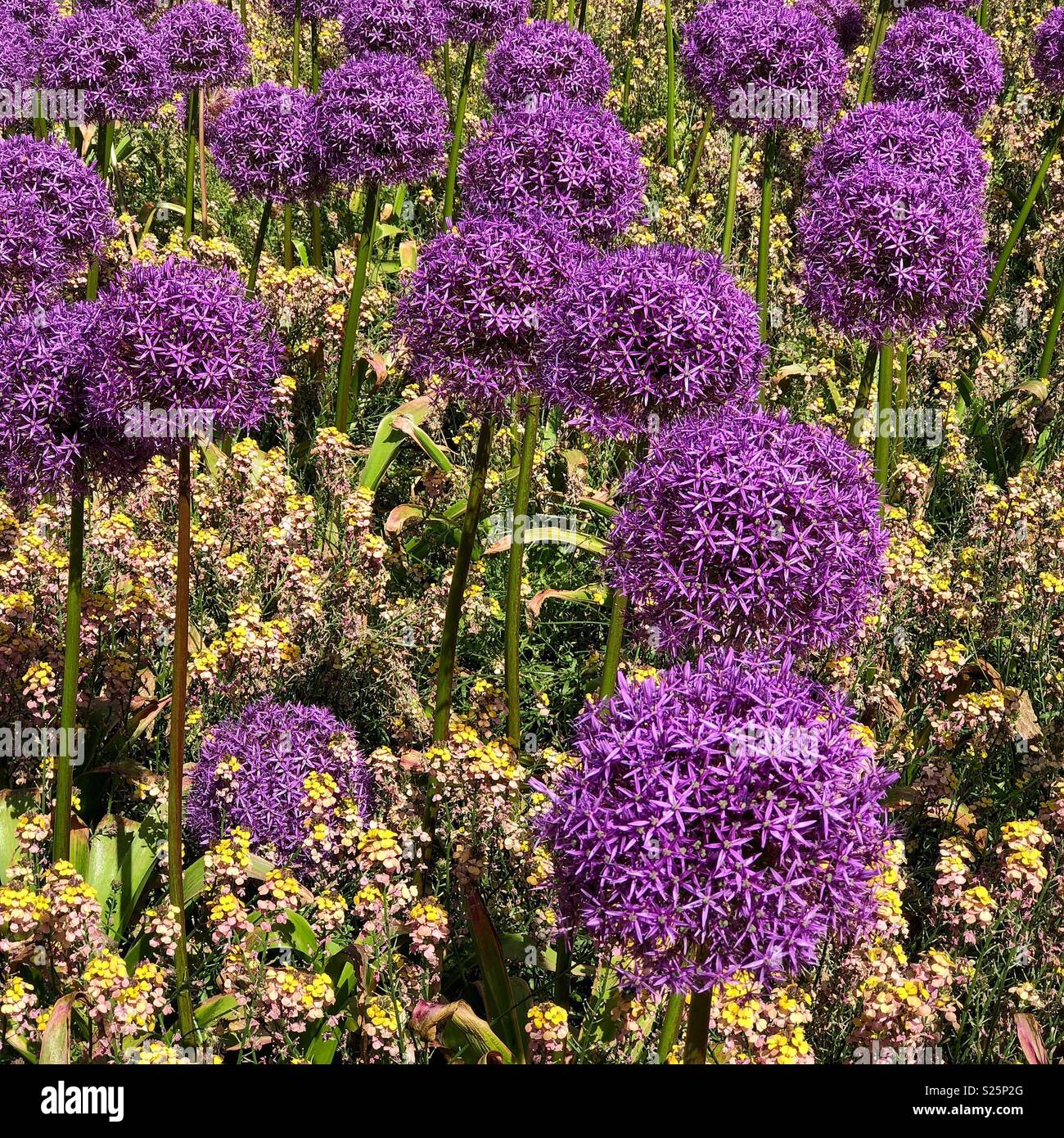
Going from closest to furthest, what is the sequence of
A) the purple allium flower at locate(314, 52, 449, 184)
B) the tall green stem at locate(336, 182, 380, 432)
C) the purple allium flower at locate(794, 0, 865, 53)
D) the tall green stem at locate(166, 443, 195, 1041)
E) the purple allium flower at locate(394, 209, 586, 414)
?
the tall green stem at locate(166, 443, 195, 1041), the purple allium flower at locate(394, 209, 586, 414), the purple allium flower at locate(314, 52, 449, 184), the tall green stem at locate(336, 182, 380, 432), the purple allium flower at locate(794, 0, 865, 53)

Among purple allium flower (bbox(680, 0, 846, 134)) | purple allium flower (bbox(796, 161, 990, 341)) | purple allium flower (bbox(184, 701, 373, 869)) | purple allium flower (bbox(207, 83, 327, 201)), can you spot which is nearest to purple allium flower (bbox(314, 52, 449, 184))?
purple allium flower (bbox(207, 83, 327, 201))

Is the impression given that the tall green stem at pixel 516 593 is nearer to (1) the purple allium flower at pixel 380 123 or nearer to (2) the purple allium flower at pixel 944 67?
(1) the purple allium flower at pixel 380 123

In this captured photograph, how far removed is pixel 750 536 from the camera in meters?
3.94

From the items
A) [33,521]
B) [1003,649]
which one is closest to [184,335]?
[33,521]

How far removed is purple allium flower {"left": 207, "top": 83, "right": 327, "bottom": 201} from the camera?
8328mm

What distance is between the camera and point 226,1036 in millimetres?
4746

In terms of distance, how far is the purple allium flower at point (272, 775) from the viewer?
5.20m

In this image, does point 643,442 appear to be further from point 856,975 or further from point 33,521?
point 33,521

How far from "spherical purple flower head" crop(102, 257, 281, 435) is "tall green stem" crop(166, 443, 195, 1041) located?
0.20m

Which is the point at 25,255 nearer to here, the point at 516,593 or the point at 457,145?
the point at 516,593

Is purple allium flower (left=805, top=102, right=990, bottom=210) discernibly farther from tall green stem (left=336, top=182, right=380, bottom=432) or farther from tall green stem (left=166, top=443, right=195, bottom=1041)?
tall green stem (left=166, top=443, right=195, bottom=1041)

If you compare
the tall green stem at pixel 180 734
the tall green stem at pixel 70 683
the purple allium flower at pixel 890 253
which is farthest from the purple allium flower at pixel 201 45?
the tall green stem at pixel 180 734

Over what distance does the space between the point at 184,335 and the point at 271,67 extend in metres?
10.3

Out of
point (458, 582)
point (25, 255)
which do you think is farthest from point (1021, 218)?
point (25, 255)
